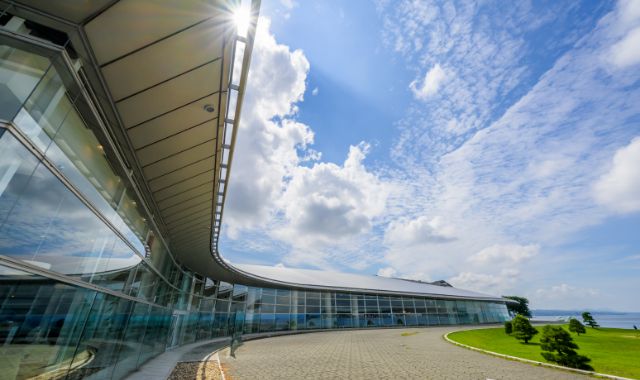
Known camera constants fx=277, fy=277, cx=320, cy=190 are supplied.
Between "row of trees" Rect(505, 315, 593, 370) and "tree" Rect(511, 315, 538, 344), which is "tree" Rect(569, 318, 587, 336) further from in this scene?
"row of trees" Rect(505, 315, 593, 370)

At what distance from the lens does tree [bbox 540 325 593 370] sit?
11055 millimetres

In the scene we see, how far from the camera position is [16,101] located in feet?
10.4

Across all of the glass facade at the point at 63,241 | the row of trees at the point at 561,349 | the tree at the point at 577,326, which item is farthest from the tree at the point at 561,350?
the tree at the point at 577,326

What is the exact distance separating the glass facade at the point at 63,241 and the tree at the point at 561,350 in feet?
53.7

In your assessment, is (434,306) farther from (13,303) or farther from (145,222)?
(13,303)

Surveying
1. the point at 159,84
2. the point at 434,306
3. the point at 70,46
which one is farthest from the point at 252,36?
the point at 434,306

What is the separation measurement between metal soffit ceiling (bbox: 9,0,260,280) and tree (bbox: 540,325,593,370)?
15119 millimetres

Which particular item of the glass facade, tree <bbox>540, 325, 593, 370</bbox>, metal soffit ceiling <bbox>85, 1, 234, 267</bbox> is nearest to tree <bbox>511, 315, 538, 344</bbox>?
tree <bbox>540, 325, 593, 370</bbox>

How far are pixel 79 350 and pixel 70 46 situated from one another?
19.3 ft

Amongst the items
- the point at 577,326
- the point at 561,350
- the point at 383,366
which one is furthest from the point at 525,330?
the point at 383,366

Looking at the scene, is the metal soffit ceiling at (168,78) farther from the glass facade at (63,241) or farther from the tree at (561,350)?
the tree at (561,350)

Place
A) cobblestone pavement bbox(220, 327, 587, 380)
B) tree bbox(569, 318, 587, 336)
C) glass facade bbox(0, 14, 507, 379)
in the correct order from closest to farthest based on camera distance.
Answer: glass facade bbox(0, 14, 507, 379)
cobblestone pavement bbox(220, 327, 587, 380)
tree bbox(569, 318, 587, 336)

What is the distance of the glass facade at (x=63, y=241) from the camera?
3318 millimetres

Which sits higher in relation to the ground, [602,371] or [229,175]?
[229,175]
